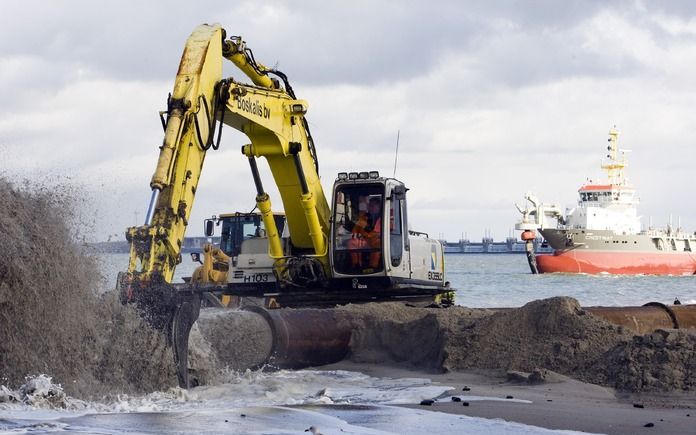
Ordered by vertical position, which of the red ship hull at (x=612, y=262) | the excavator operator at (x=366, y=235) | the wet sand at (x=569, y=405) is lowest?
the wet sand at (x=569, y=405)

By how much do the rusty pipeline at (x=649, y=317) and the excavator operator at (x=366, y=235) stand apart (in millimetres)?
4308

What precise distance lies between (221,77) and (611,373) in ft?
22.1

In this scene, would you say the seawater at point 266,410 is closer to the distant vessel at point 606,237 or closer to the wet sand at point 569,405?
the wet sand at point 569,405

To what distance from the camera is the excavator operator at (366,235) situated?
20094mm

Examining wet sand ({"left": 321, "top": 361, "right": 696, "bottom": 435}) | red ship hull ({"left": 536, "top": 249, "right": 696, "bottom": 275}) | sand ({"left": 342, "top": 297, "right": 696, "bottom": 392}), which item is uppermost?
red ship hull ({"left": 536, "top": 249, "right": 696, "bottom": 275})

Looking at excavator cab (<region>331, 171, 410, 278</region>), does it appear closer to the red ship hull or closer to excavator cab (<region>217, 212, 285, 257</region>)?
excavator cab (<region>217, 212, 285, 257</region>)

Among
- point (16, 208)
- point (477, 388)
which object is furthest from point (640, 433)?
point (16, 208)

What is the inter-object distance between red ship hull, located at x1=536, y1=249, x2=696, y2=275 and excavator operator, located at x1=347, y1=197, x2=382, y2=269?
2373 inches

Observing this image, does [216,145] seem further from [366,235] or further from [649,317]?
[649,317]

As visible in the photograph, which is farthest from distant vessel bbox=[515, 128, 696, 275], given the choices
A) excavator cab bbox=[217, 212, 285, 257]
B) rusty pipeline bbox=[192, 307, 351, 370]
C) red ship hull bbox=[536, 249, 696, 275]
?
rusty pipeline bbox=[192, 307, 351, 370]

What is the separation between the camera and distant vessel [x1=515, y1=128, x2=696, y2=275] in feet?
259

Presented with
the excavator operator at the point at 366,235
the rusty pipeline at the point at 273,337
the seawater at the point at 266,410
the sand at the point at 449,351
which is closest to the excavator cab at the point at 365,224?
the excavator operator at the point at 366,235

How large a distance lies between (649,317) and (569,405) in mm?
5837

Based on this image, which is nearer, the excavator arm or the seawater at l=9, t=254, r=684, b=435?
the seawater at l=9, t=254, r=684, b=435
